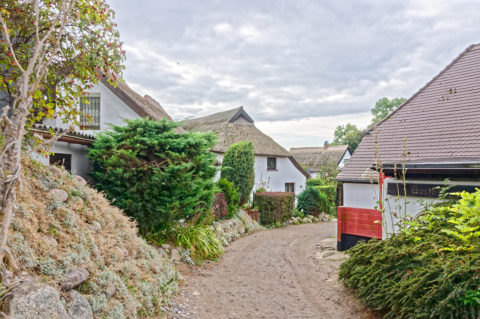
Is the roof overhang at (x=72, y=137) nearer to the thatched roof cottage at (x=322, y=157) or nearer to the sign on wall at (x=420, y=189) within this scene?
the sign on wall at (x=420, y=189)

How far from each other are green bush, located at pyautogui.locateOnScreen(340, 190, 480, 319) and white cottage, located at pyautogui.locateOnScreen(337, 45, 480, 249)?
138 cm

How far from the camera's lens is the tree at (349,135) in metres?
37.7

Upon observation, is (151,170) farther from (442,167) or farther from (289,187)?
(289,187)

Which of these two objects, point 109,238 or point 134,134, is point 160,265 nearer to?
point 109,238

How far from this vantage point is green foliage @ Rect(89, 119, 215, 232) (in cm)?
702

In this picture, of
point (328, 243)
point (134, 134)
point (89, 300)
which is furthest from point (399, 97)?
point (89, 300)

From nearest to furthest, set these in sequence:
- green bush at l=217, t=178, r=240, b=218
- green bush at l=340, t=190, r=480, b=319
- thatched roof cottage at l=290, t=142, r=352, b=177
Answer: green bush at l=340, t=190, r=480, b=319, green bush at l=217, t=178, r=240, b=218, thatched roof cottage at l=290, t=142, r=352, b=177

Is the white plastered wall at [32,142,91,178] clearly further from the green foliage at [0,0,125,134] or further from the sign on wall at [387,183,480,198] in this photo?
the sign on wall at [387,183,480,198]

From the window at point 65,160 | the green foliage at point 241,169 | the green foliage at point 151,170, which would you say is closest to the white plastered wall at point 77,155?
the window at point 65,160

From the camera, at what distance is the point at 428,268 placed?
150 inches

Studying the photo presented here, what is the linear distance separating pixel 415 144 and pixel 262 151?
11949 millimetres

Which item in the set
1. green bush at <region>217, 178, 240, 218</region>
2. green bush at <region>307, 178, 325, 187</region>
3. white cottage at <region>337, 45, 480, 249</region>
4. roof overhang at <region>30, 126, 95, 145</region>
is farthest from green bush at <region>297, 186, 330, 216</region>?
roof overhang at <region>30, 126, 95, 145</region>

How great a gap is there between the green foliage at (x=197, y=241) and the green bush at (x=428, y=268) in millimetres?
3837

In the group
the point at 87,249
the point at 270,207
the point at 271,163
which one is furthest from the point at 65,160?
the point at 271,163
